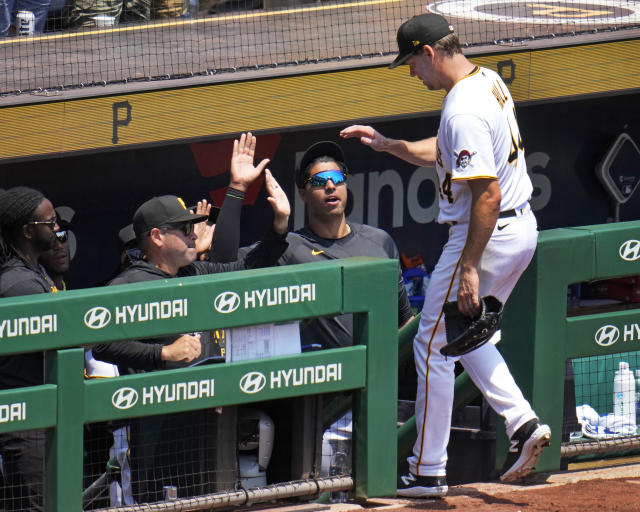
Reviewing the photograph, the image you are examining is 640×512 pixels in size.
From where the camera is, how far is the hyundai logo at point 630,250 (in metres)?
3.97

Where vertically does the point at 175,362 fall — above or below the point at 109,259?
below

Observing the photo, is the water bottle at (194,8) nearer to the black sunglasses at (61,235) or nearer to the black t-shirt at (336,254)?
the black sunglasses at (61,235)

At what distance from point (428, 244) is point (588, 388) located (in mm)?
3282

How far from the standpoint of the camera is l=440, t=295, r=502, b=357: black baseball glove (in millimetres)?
3580

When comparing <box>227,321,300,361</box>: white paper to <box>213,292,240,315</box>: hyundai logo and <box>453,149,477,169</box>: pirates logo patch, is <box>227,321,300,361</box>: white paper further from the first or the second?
<box>453,149,477,169</box>: pirates logo patch

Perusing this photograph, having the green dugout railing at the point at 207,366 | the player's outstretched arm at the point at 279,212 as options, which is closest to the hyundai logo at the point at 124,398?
the green dugout railing at the point at 207,366

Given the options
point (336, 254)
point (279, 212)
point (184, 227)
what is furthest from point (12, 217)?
point (336, 254)

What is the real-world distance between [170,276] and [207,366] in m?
0.81

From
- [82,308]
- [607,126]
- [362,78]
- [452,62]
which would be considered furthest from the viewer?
[607,126]

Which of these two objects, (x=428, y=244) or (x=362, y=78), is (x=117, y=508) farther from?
(x=428, y=244)

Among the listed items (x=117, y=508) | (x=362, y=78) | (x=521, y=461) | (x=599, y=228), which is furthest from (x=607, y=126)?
(x=117, y=508)

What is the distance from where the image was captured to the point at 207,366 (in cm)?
344

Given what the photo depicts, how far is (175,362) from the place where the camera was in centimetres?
376

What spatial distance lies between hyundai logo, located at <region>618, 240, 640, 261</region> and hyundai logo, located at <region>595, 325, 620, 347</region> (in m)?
0.26
